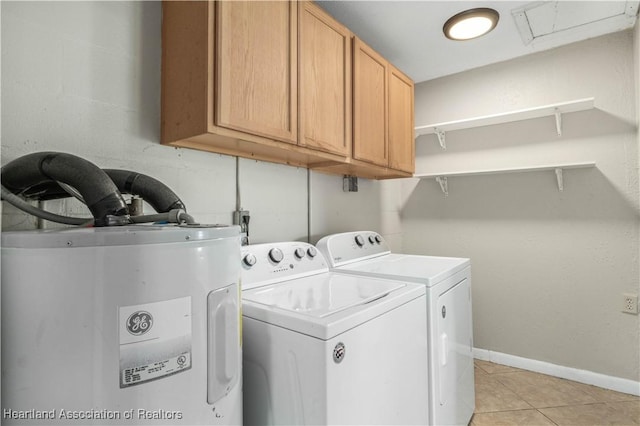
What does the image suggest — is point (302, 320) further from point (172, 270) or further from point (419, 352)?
point (419, 352)

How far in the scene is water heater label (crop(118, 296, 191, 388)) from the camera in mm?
662

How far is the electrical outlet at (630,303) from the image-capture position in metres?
2.13

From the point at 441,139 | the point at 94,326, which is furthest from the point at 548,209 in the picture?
the point at 94,326

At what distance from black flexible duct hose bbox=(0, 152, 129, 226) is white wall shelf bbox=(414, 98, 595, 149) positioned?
2.47m

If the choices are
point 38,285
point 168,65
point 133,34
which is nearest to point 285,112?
point 168,65

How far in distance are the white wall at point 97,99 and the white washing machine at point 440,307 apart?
63cm

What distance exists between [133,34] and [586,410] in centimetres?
314

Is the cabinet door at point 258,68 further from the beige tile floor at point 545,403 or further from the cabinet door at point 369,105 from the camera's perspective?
the beige tile floor at point 545,403

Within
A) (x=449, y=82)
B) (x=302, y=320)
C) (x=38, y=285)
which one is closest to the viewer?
(x=38, y=285)

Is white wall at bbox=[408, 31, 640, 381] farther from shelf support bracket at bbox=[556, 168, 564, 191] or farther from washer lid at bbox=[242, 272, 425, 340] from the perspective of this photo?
washer lid at bbox=[242, 272, 425, 340]

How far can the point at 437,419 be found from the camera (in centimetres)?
138

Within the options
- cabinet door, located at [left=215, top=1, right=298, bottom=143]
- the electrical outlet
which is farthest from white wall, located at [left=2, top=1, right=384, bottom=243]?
the electrical outlet

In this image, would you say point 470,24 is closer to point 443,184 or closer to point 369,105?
point 369,105

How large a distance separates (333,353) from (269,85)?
1.06 metres
